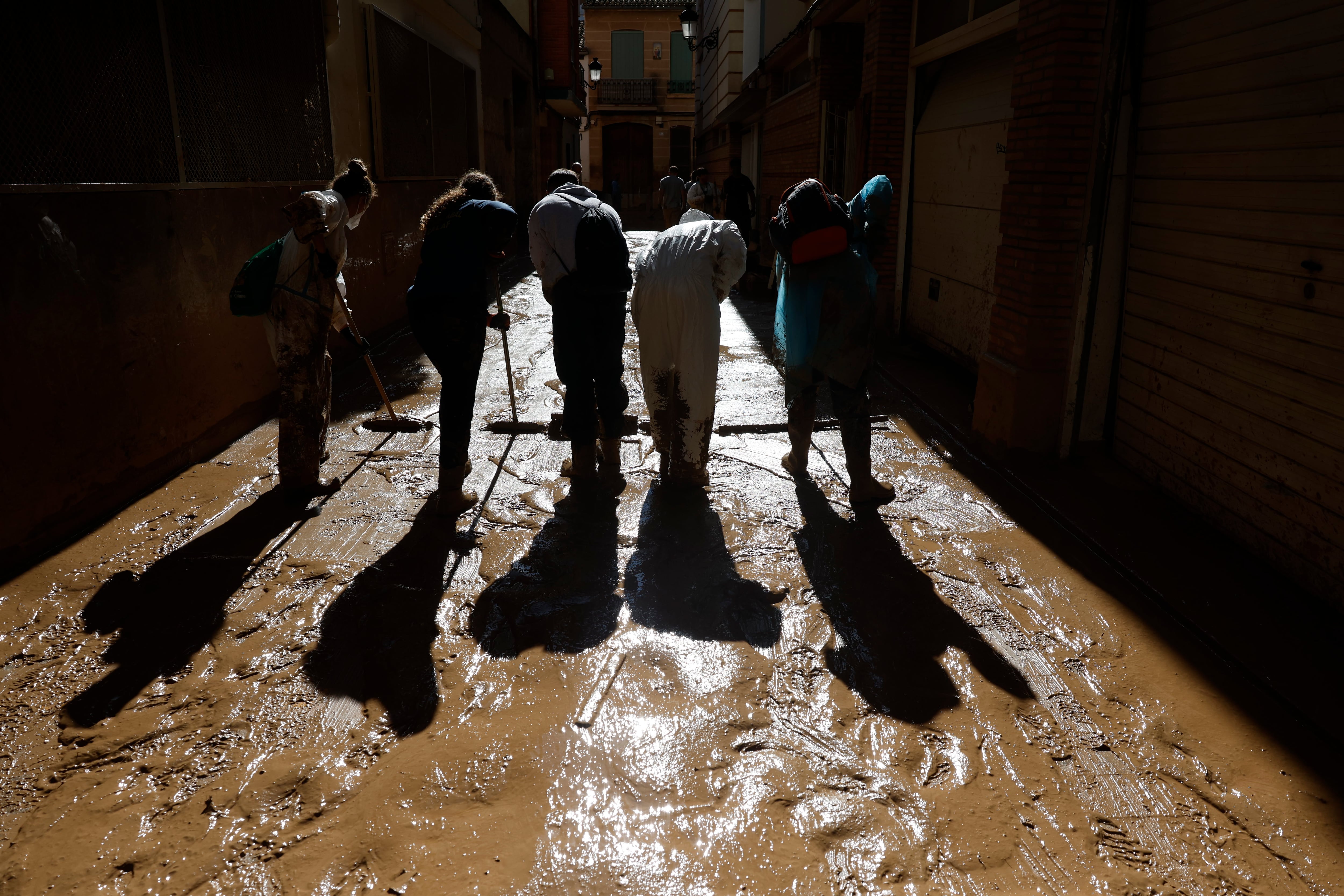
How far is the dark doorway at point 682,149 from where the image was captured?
127ft

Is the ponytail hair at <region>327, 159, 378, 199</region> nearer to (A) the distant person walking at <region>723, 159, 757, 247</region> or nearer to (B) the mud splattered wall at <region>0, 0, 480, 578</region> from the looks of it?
(B) the mud splattered wall at <region>0, 0, 480, 578</region>

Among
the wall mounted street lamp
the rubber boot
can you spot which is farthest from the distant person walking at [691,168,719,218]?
the rubber boot

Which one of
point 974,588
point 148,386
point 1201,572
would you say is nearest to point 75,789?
point 148,386

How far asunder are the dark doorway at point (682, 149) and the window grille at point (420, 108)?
2564 cm

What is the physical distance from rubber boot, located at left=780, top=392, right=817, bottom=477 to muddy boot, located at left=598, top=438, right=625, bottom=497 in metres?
0.99

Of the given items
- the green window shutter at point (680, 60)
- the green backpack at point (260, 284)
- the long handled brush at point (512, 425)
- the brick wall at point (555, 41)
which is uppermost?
the green window shutter at point (680, 60)

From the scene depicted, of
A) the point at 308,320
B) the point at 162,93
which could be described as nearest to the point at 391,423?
the point at 308,320

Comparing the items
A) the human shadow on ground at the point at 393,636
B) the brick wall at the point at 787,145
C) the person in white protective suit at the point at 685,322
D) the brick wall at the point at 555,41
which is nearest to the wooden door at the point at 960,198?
the person in white protective suit at the point at 685,322

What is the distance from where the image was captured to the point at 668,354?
15.8 feet

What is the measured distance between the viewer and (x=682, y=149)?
3912 centimetres

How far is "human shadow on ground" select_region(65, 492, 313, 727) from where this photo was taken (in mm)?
3176

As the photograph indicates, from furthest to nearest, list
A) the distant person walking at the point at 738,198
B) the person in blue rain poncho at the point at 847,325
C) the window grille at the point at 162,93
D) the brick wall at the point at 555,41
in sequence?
the brick wall at the point at 555,41
the distant person walking at the point at 738,198
the person in blue rain poncho at the point at 847,325
the window grille at the point at 162,93

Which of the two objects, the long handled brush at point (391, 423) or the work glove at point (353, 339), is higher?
the work glove at point (353, 339)

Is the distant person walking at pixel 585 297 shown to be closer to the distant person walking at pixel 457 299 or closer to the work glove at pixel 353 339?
the distant person walking at pixel 457 299
